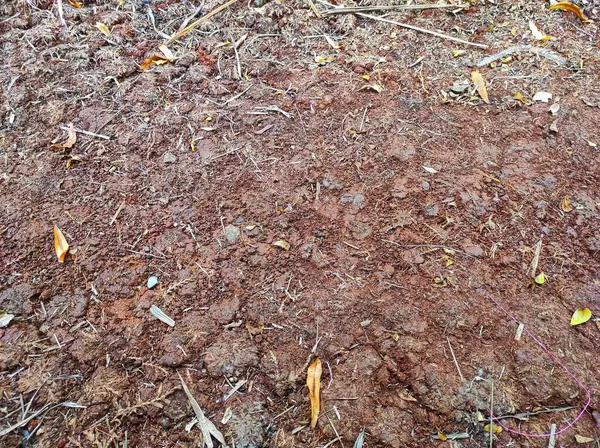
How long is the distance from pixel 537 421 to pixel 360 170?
1221 mm

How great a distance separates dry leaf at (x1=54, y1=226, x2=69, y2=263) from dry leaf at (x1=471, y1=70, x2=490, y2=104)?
7.12ft

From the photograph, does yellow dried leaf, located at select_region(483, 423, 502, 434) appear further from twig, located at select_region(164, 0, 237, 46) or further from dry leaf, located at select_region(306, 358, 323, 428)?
twig, located at select_region(164, 0, 237, 46)

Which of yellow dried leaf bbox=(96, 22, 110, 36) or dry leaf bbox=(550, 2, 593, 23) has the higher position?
yellow dried leaf bbox=(96, 22, 110, 36)

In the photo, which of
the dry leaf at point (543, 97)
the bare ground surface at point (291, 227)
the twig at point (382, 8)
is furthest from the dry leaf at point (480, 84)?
the twig at point (382, 8)

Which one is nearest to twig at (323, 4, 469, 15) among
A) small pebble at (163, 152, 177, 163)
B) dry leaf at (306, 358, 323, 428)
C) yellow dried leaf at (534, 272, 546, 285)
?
small pebble at (163, 152, 177, 163)

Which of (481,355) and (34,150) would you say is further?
(34,150)

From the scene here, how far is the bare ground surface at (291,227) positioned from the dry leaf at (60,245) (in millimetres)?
27

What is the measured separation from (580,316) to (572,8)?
7.26 ft

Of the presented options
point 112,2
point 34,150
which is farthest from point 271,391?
point 112,2

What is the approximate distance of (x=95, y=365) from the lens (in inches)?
63.4

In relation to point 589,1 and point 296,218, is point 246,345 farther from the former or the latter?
point 589,1

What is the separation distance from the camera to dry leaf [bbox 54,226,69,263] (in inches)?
73.2

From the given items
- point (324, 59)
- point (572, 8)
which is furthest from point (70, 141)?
point (572, 8)

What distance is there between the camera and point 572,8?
2934mm
